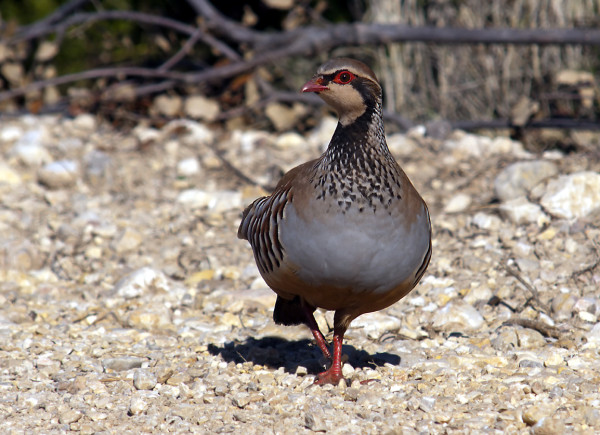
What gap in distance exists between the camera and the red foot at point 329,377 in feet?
12.4

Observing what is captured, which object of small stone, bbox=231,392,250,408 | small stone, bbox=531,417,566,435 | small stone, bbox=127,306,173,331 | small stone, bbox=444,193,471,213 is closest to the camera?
small stone, bbox=531,417,566,435

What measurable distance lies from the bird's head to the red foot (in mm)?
1113

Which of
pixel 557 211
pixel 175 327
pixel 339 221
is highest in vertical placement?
pixel 339 221

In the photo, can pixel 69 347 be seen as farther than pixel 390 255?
Yes

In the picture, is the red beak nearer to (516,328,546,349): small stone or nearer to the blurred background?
(516,328,546,349): small stone

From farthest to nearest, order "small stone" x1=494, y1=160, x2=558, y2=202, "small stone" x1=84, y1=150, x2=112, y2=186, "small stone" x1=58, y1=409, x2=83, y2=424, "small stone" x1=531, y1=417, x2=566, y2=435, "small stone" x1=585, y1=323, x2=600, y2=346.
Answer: "small stone" x1=84, y1=150, x2=112, y2=186, "small stone" x1=494, y1=160, x2=558, y2=202, "small stone" x1=585, y1=323, x2=600, y2=346, "small stone" x1=58, y1=409, x2=83, y2=424, "small stone" x1=531, y1=417, x2=566, y2=435

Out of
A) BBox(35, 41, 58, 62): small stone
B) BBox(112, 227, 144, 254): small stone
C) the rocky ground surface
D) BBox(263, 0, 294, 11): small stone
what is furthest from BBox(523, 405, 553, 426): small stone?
BBox(35, 41, 58, 62): small stone

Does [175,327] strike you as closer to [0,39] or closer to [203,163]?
[203,163]

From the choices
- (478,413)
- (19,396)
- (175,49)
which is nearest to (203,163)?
(175,49)

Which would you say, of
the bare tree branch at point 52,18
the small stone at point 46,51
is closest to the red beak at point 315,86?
the small stone at point 46,51

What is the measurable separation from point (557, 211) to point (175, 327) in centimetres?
254

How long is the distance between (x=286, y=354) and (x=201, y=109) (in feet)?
12.8

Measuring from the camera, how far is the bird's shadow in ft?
13.4

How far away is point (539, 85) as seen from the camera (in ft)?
24.4
